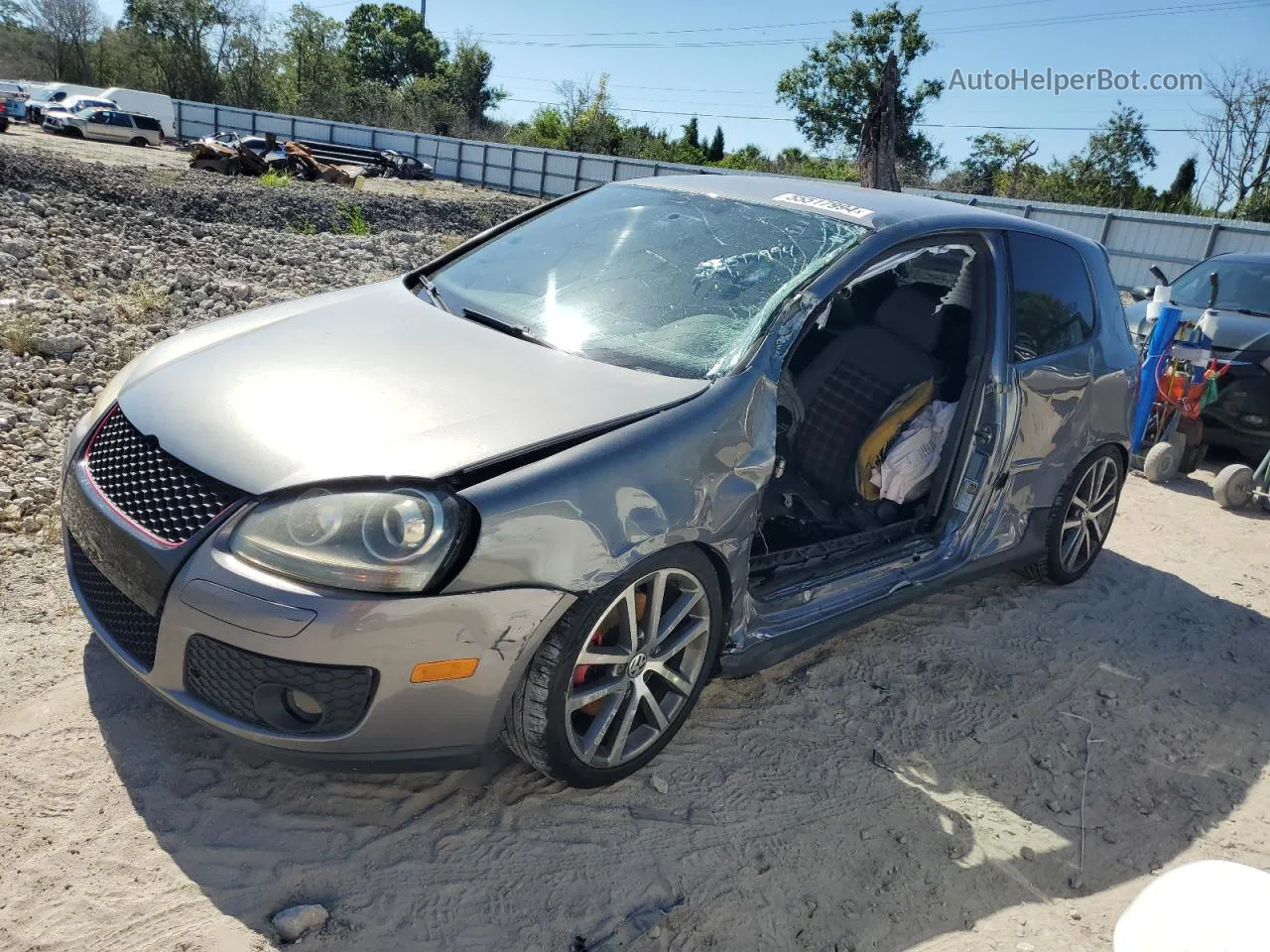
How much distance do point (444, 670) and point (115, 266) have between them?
7.18 m

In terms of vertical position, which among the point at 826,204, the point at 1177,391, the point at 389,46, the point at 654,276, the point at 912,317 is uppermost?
the point at 389,46

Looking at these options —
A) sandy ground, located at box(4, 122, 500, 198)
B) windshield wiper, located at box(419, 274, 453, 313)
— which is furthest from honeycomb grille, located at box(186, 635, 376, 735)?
sandy ground, located at box(4, 122, 500, 198)

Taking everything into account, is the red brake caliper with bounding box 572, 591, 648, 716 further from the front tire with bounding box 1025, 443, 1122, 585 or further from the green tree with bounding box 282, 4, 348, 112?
the green tree with bounding box 282, 4, 348, 112

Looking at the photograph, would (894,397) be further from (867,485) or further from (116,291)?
(116,291)

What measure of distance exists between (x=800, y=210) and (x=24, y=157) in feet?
49.5

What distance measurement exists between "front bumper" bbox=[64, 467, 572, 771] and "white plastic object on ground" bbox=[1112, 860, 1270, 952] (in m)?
1.36

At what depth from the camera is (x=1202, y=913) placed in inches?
70.1

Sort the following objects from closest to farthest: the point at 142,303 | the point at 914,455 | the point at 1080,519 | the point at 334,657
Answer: the point at 334,657 < the point at 914,455 < the point at 1080,519 < the point at 142,303

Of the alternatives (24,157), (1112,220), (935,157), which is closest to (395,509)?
(24,157)

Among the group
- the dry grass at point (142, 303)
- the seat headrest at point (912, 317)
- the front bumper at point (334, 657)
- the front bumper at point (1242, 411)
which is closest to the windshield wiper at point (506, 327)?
the front bumper at point (334, 657)

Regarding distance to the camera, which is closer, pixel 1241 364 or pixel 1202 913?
pixel 1202 913

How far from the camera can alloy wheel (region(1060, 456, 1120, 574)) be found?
4.38 meters

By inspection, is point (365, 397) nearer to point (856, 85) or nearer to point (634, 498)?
point (634, 498)

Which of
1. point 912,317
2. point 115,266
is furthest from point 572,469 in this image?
point 115,266
